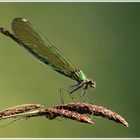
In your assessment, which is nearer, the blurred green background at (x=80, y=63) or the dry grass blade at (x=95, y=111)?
the dry grass blade at (x=95, y=111)

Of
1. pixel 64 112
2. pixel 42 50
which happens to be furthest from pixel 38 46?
pixel 64 112

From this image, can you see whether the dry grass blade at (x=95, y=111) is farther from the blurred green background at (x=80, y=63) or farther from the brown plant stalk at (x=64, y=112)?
the blurred green background at (x=80, y=63)

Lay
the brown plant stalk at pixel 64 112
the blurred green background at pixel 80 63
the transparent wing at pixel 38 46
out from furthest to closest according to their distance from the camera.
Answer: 1. the blurred green background at pixel 80 63
2. the transparent wing at pixel 38 46
3. the brown plant stalk at pixel 64 112

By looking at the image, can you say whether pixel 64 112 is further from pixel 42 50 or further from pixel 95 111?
pixel 42 50

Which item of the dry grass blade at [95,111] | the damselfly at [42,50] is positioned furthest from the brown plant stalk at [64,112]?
the damselfly at [42,50]

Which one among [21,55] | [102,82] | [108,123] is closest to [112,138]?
[108,123]

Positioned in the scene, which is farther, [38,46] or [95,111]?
[38,46]

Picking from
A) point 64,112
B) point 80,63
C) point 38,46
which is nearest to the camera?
point 64,112
